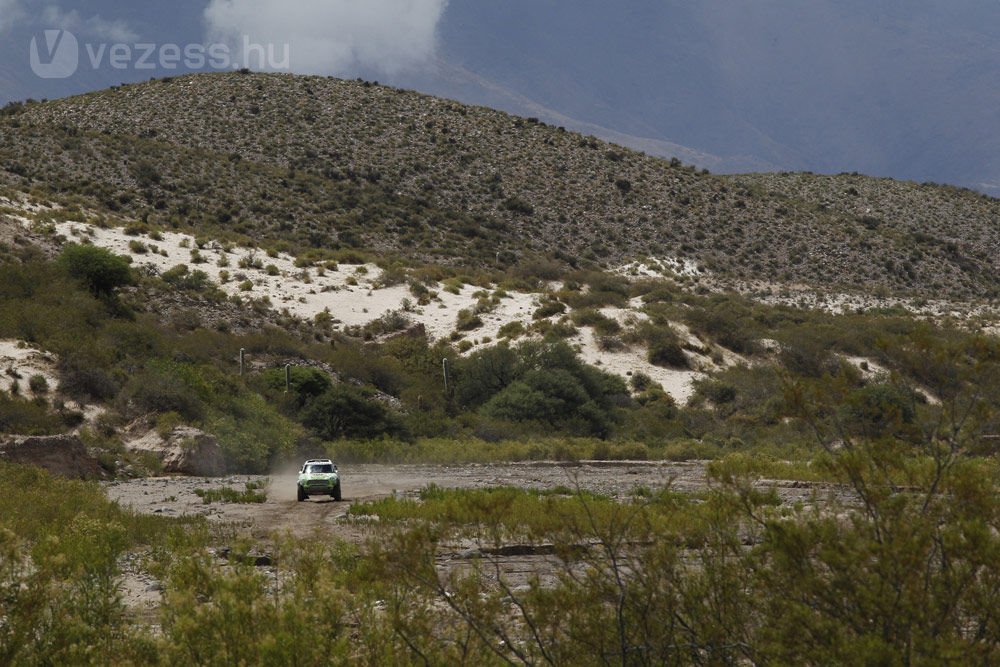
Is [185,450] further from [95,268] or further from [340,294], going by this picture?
[340,294]

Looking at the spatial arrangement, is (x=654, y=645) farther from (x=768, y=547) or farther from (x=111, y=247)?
(x=111, y=247)

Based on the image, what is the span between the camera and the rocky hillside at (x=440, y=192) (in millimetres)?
73250

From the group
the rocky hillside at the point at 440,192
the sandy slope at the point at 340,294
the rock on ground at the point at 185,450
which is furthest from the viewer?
the rocky hillside at the point at 440,192

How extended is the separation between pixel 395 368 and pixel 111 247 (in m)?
18.7

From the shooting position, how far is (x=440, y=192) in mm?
83312

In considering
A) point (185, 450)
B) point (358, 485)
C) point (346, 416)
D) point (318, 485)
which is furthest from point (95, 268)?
point (318, 485)

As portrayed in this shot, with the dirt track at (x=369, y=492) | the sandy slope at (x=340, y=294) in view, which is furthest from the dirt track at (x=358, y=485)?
the sandy slope at (x=340, y=294)

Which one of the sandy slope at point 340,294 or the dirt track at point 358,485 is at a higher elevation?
the sandy slope at point 340,294

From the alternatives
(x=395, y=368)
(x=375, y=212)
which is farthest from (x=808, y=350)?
(x=375, y=212)

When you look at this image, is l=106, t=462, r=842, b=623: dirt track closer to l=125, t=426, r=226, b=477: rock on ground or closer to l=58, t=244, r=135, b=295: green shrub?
l=125, t=426, r=226, b=477: rock on ground

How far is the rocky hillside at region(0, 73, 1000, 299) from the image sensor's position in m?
73.2

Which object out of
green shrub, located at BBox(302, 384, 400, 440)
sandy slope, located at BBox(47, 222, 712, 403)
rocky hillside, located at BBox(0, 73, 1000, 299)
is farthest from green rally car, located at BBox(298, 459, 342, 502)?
rocky hillside, located at BBox(0, 73, 1000, 299)

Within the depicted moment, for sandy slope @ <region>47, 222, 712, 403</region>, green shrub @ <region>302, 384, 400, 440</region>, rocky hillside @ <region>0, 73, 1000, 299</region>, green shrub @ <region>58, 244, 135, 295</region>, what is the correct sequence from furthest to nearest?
rocky hillside @ <region>0, 73, 1000, 299</region> → sandy slope @ <region>47, 222, 712, 403</region> → green shrub @ <region>58, 244, 135, 295</region> → green shrub @ <region>302, 384, 400, 440</region>

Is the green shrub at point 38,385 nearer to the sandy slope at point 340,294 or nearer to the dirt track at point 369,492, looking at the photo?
the dirt track at point 369,492
